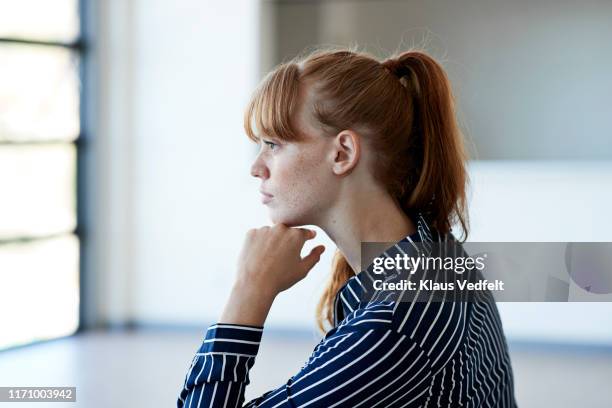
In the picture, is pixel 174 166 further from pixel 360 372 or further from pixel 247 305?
pixel 360 372

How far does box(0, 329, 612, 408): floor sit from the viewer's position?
3869mm

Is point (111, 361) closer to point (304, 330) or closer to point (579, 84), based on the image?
point (304, 330)

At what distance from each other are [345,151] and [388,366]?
0.35 meters

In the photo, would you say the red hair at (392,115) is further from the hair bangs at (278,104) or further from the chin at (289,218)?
the chin at (289,218)

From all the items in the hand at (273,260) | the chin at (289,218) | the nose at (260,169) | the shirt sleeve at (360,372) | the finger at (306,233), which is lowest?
the shirt sleeve at (360,372)

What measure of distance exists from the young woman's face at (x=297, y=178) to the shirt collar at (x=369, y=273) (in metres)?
0.14

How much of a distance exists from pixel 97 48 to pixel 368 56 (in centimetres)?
419

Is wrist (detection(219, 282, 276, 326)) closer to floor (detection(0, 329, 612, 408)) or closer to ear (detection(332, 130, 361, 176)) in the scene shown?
ear (detection(332, 130, 361, 176))

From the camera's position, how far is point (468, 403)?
3.96 feet

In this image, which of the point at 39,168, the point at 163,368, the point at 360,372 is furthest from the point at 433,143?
the point at 39,168

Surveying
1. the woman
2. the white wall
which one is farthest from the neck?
the white wall

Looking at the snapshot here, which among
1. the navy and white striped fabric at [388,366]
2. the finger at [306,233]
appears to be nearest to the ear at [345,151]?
the finger at [306,233]

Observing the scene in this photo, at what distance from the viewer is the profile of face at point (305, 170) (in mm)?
1390

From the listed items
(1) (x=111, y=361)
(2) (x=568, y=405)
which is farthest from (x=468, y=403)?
(1) (x=111, y=361)
